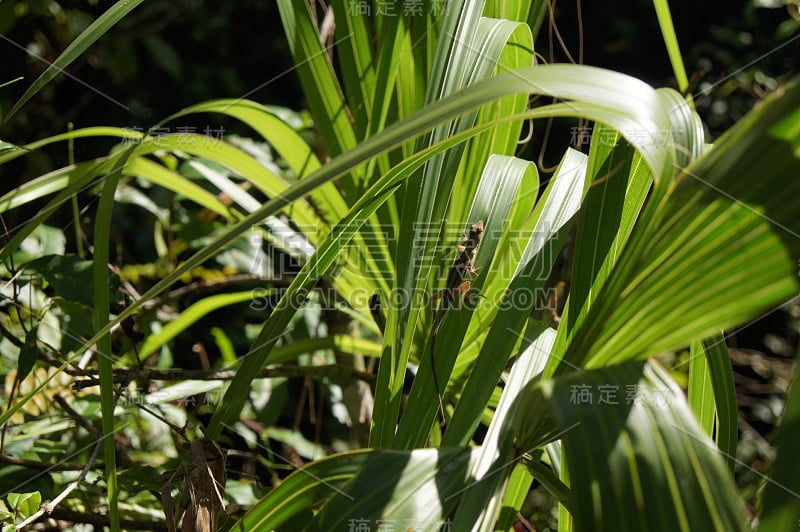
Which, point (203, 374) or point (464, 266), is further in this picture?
point (203, 374)

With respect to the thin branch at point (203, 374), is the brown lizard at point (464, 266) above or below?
above

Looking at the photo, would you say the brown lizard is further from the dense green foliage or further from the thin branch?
the thin branch

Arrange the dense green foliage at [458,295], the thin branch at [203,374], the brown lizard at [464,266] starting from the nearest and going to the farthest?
the dense green foliage at [458,295] → the brown lizard at [464,266] → the thin branch at [203,374]

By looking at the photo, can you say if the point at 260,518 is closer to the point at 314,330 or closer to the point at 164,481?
the point at 164,481

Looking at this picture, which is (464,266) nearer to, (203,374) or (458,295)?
(458,295)

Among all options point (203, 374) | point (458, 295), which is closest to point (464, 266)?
point (458, 295)

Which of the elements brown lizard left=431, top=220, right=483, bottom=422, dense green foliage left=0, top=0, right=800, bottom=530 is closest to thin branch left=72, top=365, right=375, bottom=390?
dense green foliage left=0, top=0, right=800, bottom=530

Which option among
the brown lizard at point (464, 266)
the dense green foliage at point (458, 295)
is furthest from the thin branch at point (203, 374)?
the brown lizard at point (464, 266)

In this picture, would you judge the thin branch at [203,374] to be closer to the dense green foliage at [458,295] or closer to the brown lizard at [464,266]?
the dense green foliage at [458,295]

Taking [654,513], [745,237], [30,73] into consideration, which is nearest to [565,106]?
[745,237]

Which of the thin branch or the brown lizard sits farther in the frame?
the thin branch

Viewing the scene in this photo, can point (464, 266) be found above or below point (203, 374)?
above

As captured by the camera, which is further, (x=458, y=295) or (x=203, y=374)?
(x=203, y=374)
